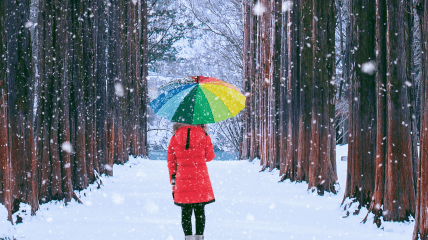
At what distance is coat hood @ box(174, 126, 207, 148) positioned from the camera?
14.3 feet

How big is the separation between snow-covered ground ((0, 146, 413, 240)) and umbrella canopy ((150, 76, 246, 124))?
1.52 m

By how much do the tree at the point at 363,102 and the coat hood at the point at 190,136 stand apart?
257cm

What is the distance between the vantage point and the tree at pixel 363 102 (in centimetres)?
580

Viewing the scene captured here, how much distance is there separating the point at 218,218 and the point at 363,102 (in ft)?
8.41

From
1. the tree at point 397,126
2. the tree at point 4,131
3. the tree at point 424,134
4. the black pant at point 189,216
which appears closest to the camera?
the tree at point 424,134

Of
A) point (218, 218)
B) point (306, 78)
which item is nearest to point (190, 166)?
point (218, 218)

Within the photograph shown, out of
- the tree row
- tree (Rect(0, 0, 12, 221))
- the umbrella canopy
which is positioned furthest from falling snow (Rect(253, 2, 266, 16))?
tree (Rect(0, 0, 12, 221))

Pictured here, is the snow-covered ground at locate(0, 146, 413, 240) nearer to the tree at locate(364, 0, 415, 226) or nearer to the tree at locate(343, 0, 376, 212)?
the tree at locate(364, 0, 415, 226)

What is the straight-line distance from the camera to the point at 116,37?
12.6 metres

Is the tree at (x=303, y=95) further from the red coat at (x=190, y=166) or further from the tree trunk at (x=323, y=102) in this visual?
the red coat at (x=190, y=166)

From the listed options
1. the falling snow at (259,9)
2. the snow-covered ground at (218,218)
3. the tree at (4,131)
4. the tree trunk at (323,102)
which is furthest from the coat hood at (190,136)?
the falling snow at (259,9)

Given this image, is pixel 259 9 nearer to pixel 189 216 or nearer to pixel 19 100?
pixel 19 100

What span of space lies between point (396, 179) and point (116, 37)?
9.51 m

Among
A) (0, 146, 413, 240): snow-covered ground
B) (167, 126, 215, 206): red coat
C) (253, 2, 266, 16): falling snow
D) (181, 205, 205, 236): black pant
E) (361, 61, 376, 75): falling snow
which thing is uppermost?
(253, 2, 266, 16): falling snow
